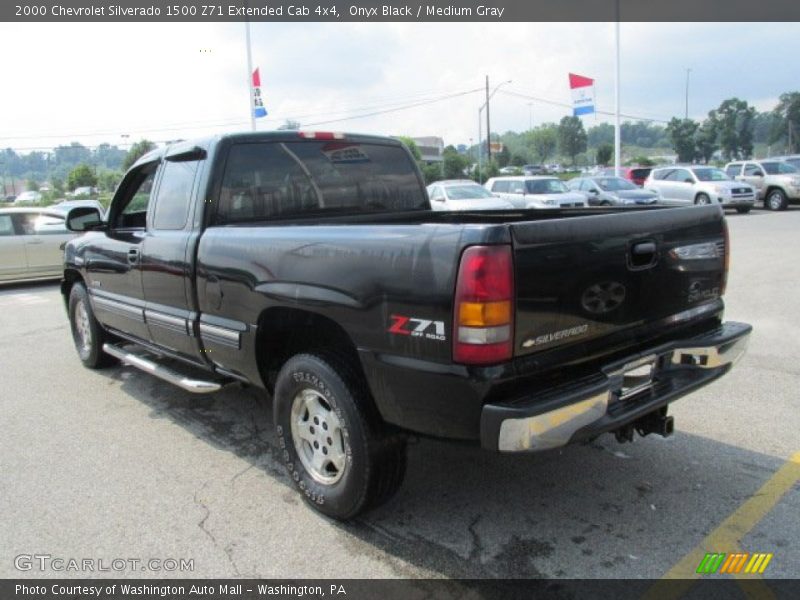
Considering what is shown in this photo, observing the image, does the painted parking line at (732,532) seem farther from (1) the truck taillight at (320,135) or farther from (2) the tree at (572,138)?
(2) the tree at (572,138)

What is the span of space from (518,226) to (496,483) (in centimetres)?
172

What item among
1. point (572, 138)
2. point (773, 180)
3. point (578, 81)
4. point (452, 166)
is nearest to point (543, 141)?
point (572, 138)

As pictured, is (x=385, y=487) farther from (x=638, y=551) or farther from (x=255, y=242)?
(x=255, y=242)

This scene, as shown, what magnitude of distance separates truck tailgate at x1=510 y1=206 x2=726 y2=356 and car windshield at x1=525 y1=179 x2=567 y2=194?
1897 centimetres

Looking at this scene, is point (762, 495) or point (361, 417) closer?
point (361, 417)

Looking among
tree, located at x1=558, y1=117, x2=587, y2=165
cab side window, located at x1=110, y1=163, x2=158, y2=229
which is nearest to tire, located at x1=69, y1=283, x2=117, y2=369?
cab side window, located at x1=110, y1=163, x2=158, y2=229

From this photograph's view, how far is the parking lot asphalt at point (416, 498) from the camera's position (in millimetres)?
2930

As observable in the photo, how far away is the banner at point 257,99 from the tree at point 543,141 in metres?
122

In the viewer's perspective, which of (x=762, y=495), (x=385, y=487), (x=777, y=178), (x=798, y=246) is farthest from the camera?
(x=777, y=178)

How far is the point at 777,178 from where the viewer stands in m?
24.8

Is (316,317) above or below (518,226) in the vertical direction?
below

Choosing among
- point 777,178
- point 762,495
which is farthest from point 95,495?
point 777,178

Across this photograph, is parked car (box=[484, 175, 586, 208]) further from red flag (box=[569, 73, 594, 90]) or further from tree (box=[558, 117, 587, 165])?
tree (box=[558, 117, 587, 165])

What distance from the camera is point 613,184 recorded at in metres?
23.7
